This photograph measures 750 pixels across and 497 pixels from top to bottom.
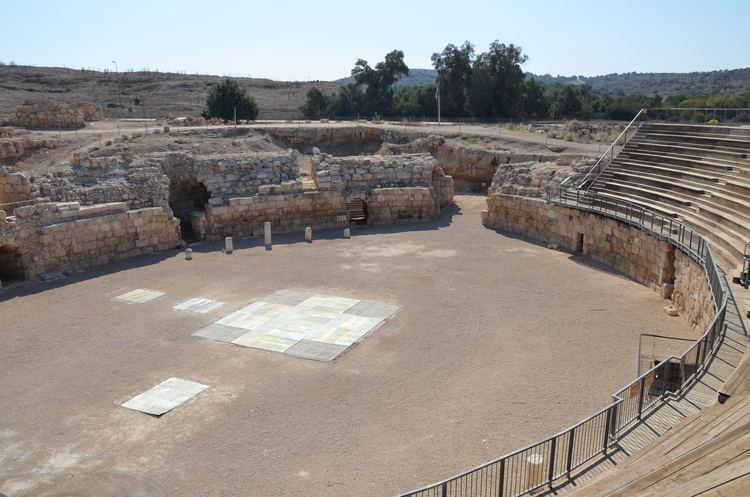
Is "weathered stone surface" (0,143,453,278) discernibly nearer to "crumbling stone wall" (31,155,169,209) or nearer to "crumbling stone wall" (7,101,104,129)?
"crumbling stone wall" (31,155,169,209)

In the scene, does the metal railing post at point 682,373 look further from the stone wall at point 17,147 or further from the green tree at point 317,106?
the green tree at point 317,106

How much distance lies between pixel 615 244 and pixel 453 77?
3583 centimetres

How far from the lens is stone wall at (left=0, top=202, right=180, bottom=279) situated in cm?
1897

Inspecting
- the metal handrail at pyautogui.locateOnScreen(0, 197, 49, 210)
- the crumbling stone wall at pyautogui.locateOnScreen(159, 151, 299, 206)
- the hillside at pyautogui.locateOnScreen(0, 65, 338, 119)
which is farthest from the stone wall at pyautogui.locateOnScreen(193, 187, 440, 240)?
the hillside at pyautogui.locateOnScreen(0, 65, 338, 119)

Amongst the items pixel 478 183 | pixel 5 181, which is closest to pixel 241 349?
pixel 5 181

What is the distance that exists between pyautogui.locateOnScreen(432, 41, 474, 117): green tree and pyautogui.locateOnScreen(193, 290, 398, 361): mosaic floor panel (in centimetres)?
3846

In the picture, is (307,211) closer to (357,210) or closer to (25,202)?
(357,210)

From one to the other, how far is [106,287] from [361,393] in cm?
1087

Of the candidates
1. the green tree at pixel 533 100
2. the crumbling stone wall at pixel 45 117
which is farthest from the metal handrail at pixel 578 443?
the green tree at pixel 533 100

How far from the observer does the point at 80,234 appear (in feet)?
66.3

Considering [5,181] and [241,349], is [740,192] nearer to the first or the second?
[241,349]

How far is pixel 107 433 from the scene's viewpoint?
10609 mm

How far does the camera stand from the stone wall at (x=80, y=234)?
62.2 feet

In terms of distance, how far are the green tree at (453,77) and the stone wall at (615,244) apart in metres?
28.5
